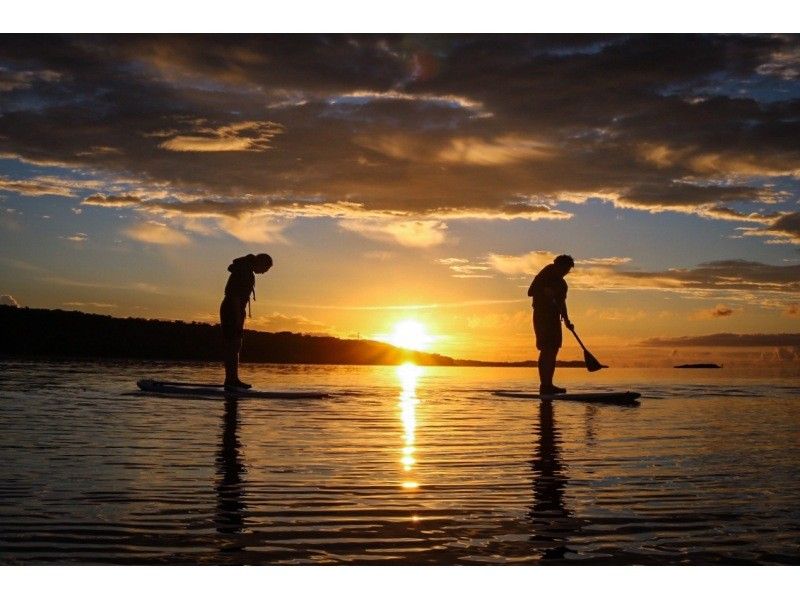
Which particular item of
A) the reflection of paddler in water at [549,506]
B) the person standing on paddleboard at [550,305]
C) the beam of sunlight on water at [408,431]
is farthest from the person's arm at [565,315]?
the reflection of paddler in water at [549,506]

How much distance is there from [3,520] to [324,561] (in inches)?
73.2

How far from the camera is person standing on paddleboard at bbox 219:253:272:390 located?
1547cm

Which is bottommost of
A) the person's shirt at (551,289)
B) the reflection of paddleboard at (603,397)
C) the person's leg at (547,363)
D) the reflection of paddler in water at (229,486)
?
the reflection of paddler in water at (229,486)

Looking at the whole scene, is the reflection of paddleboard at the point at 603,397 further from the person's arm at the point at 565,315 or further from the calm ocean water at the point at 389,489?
the calm ocean water at the point at 389,489

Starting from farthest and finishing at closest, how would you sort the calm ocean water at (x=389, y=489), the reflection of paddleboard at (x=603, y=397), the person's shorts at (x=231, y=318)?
the reflection of paddleboard at (x=603, y=397), the person's shorts at (x=231, y=318), the calm ocean water at (x=389, y=489)

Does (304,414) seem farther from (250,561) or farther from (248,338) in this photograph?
(248,338)

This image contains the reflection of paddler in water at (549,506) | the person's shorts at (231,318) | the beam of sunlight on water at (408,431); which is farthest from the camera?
the person's shorts at (231,318)

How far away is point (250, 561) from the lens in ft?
14.3

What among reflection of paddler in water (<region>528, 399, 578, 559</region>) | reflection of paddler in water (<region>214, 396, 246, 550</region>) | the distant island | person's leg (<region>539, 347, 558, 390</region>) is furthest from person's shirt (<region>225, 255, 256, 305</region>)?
the distant island

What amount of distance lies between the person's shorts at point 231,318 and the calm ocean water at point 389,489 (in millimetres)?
3466

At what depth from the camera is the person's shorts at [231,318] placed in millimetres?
15453

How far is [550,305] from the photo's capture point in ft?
53.4

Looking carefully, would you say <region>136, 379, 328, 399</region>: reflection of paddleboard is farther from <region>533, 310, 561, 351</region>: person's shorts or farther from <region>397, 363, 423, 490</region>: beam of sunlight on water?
<region>533, 310, 561, 351</region>: person's shorts

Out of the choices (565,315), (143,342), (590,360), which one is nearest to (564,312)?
(565,315)
